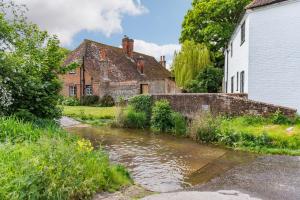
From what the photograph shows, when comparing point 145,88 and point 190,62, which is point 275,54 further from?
point 145,88

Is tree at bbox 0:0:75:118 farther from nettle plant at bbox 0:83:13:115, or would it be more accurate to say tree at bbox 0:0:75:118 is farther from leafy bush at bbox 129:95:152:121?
leafy bush at bbox 129:95:152:121

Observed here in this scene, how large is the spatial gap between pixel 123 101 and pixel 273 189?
13412 millimetres

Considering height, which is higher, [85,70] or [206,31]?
[206,31]

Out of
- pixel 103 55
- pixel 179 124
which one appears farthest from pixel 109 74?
pixel 179 124

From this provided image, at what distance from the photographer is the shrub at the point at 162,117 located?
1616 centimetres

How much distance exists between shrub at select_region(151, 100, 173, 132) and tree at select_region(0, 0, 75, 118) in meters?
6.21

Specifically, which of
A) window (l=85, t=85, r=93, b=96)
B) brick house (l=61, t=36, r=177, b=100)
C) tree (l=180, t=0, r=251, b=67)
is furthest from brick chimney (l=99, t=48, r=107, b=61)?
tree (l=180, t=0, r=251, b=67)

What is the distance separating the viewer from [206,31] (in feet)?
105

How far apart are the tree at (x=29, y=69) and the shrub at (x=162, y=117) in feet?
20.4

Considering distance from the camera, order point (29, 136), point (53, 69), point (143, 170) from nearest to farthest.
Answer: point (29, 136)
point (143, 170)
point (53, 69)

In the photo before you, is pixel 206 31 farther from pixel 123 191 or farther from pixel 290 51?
pixel 123 191

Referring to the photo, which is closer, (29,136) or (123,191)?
(123,191)

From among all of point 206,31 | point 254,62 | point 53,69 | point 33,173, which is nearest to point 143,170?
point 33,173

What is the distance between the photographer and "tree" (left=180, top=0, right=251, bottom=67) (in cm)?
3127
